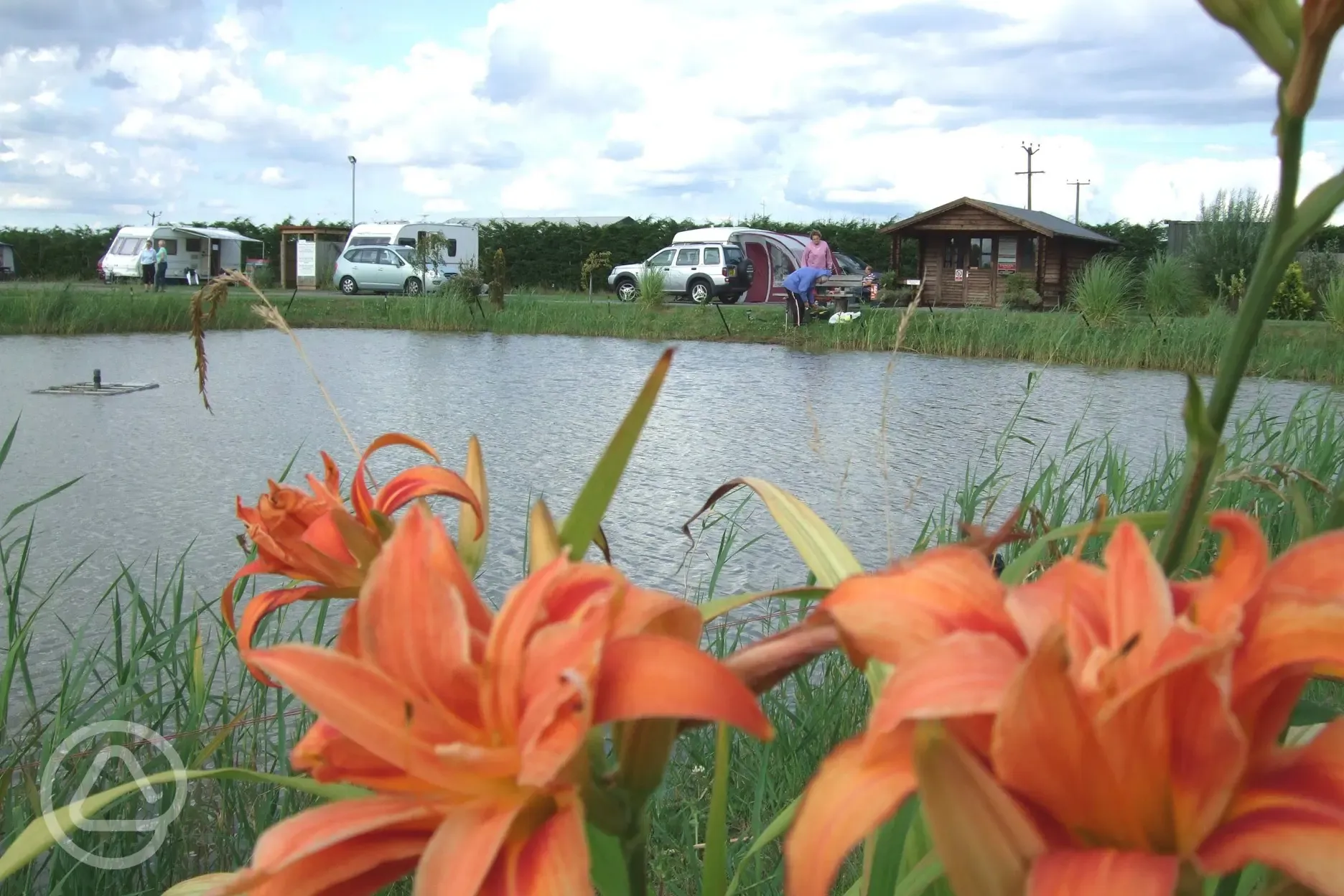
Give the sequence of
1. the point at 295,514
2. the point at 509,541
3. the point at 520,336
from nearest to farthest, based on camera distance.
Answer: the point at 295,514 < the point at 509,541 < the point at 520,336

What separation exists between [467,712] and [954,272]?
21445 millimetres

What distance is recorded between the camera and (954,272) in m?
20.9

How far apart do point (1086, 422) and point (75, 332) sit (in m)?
7.25

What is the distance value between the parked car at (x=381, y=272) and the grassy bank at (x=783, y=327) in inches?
237

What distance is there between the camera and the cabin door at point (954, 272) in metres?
20.8

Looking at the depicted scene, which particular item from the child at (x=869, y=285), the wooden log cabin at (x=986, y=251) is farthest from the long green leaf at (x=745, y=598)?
the wooden log cabin at (x=986, y=251)

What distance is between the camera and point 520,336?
35.2ft

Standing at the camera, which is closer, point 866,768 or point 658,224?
point 866,768

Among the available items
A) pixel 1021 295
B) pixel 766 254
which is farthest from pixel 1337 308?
pixel 766 254

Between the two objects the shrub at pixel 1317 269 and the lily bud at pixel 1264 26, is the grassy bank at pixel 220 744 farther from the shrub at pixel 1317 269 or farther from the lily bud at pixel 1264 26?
the shrub at pixel 1317 269

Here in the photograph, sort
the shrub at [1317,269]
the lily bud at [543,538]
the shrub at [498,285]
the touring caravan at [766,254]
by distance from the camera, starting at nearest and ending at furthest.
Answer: the lily bud at [543,538], the shrub at [498,285], the shrub at [1317,269], the touring caravan at [766,254]

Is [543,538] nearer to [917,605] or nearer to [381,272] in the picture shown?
[917,605]

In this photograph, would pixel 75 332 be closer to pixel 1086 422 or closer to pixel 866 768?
pixel 1086 422

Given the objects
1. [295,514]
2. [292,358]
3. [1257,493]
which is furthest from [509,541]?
[292,358]
